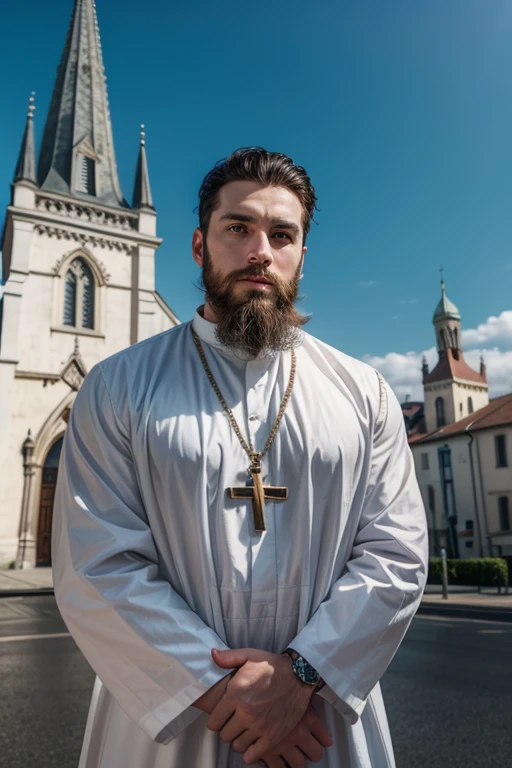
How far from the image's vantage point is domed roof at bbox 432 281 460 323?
71.7 metres

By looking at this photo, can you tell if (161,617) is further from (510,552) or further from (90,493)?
(510,552)

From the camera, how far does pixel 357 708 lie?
1.48 m

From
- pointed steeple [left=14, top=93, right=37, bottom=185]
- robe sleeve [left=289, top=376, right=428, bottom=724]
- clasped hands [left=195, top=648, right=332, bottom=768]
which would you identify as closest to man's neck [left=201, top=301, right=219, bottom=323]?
robe sleeve [left=289, top=376, right=428, bottom=724]

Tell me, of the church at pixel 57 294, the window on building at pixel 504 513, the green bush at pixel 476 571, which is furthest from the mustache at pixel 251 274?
the window on building at pixel 504 513

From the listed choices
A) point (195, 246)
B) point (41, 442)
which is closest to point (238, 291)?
point (195, 246)

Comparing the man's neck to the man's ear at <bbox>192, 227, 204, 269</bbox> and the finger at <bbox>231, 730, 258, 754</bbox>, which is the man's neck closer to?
the man's ear at <bbox>192, 227, 204, 269</bbox>

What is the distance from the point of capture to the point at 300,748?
1435 millimetres

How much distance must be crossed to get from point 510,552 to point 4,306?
29.1m

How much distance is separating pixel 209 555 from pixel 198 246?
1.01 metres

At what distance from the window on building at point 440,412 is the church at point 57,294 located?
41.7 m

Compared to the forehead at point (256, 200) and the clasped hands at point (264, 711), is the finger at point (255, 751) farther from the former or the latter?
the forehead at point (256, 200)

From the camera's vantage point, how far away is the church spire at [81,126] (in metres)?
27.9

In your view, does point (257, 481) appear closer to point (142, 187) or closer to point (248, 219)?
point (248, 219)

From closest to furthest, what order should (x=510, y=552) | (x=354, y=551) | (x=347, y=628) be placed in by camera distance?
1. (x=347, y=628)
2. (x=354, y=551)
3. (x=510, y=552)
